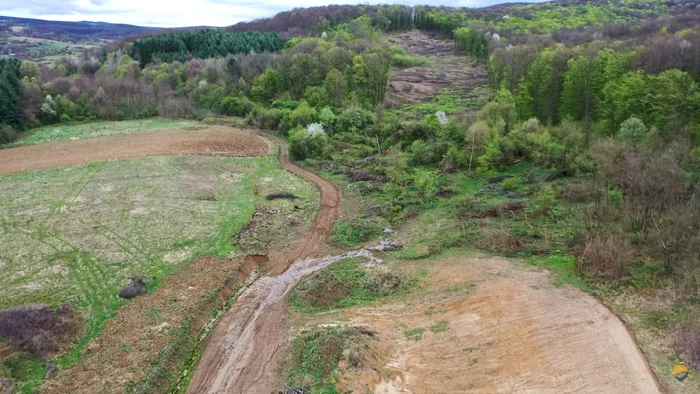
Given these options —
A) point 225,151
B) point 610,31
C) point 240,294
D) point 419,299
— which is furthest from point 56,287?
point 610,31

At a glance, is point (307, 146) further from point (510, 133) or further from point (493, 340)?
point (493, 340)

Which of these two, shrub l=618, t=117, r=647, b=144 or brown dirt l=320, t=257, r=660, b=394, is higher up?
shrub l=618, t=117, r=647, b=144

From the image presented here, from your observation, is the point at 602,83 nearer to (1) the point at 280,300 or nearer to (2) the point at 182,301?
Answer: (1) the point at 280,300

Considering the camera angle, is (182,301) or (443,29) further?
(443,29)

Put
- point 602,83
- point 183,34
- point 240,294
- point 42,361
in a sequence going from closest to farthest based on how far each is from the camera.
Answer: point 42,361
point 240,294
point 602,83
point 183,34

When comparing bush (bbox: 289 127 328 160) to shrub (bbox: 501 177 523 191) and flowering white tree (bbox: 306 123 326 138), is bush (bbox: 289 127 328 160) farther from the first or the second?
shrub (bbox: 501 177 523 191)

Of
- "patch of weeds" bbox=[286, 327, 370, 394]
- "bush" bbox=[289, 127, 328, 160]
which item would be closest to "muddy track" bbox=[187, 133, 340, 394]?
"patch of weeds" bbox=[286, 327, 370, 394]

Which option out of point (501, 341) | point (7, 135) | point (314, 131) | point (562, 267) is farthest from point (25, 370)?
point (7, 135)
